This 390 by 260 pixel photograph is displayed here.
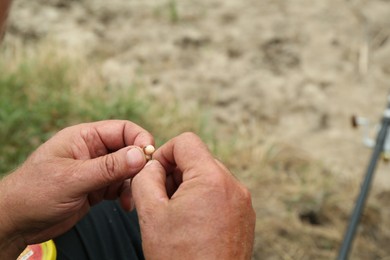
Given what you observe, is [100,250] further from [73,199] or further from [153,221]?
[153,221]

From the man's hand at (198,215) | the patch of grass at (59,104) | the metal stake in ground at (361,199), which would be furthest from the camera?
the patch of grass at (59,104)

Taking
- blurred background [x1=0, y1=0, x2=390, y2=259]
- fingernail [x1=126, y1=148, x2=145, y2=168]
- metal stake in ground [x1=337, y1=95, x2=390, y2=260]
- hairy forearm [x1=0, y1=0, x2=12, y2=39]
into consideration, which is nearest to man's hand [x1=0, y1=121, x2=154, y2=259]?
fingernail [x1=126, y1=148, x2=145, y2=168]

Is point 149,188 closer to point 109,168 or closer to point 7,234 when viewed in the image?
point 109,168

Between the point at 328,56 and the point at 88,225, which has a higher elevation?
the point at 88,225

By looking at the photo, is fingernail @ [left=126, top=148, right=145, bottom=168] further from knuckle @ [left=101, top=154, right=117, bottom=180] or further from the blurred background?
the blurred background

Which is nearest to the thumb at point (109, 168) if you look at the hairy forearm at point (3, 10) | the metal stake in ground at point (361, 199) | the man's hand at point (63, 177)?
the man's hand at point (63, 177)

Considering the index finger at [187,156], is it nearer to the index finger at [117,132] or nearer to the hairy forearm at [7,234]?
the index finger at [117,132]

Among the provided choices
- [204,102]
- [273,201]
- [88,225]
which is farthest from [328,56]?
[88,225]
